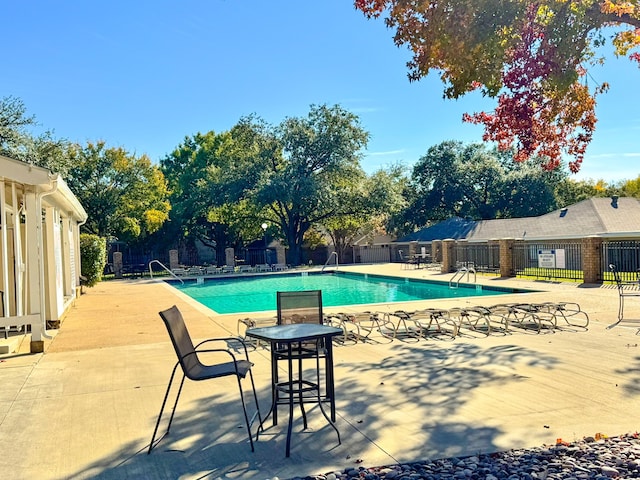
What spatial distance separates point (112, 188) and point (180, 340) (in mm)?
28853

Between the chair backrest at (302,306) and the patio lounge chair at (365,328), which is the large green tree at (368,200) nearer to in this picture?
the patio lounge chair at (365,328)

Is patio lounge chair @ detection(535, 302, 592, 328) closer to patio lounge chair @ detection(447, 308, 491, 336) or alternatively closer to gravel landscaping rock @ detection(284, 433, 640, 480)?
patio lounge chair @ detection(447, 308, 491, 336)

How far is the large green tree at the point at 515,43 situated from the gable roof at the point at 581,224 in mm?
17733

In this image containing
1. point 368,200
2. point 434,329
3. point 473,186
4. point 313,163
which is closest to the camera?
point 434,329

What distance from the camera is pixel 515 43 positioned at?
21.1ft

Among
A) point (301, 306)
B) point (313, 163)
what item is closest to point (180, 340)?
point (301, 306)

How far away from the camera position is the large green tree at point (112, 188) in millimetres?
30266

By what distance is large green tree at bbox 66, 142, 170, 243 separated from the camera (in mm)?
30266

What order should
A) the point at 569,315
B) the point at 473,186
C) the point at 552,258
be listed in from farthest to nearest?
the point at 473,186, the point at 552,258, the point at 569,315

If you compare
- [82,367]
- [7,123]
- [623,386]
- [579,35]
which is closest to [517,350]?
[623,386]

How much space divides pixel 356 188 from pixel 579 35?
3015 cm

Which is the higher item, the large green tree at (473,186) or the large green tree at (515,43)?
the large green tree at (473,186)

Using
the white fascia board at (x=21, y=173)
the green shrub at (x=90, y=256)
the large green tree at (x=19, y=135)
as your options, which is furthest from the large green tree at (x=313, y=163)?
the white fascia board at (x=21, y=173)

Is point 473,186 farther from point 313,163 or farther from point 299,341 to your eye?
point 299,341
